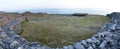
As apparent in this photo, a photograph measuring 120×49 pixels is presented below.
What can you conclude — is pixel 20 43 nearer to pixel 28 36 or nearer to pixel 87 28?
pixel 28 36

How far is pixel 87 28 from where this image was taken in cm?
1497

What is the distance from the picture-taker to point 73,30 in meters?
14.3

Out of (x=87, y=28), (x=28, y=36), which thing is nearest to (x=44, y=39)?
(x=28, y=36)

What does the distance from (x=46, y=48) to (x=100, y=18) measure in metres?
7.98

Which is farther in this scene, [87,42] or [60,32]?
[60,32]

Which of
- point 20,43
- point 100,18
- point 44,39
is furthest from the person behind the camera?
point 100,18

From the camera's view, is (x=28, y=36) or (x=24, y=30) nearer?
(x=28, y=36)

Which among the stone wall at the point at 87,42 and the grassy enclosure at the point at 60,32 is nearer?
the stone wall at the point at 87,42

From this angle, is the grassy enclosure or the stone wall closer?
the stone wall

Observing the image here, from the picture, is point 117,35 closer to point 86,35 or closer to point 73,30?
point 86,35

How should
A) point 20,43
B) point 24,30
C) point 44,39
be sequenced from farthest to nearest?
point 24,30 < point 44,39 < point 20,43

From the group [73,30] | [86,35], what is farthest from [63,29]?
[86,35]

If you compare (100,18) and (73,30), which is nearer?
(73,30)

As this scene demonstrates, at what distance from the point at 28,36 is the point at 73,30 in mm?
2487
